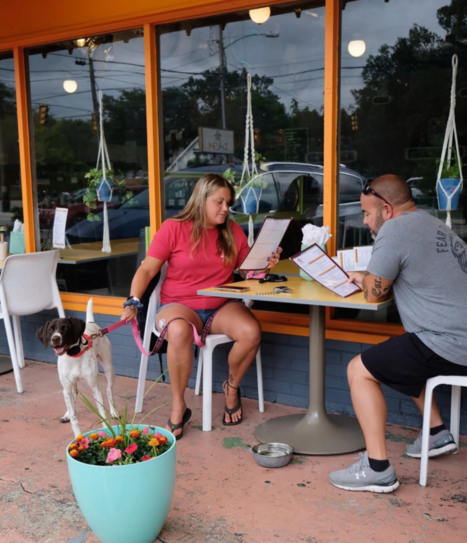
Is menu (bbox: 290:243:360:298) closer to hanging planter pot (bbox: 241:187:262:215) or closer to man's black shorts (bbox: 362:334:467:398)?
man's black shorts (bbox: 362:334:467:398)

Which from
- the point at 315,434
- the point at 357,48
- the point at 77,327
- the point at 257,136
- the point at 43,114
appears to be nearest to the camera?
the point at 77,327

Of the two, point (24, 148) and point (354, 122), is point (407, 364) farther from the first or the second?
point (24, 148)

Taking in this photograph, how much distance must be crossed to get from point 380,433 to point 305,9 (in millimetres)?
2547

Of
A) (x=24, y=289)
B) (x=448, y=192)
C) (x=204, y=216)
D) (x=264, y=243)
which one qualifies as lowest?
(x=24, y=289)

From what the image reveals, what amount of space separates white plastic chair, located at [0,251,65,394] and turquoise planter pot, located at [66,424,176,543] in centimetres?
215

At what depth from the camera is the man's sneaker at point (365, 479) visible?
2625 millimetres

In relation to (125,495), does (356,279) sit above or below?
above

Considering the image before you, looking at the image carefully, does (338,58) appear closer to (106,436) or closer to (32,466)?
(106,436)

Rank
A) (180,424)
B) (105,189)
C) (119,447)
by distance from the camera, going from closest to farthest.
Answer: (119,447), (180,424), (105,189)

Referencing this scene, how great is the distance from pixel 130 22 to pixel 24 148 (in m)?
1.39

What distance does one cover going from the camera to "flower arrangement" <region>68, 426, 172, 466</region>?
6.93 ft

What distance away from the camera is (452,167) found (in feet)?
11.8

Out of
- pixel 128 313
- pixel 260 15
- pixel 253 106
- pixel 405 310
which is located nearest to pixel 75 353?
pixel 128 313

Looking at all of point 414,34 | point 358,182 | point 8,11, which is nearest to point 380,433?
point 358,182
